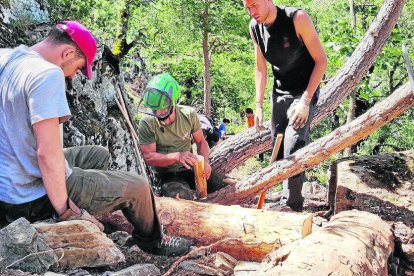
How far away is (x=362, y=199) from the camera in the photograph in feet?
16.2

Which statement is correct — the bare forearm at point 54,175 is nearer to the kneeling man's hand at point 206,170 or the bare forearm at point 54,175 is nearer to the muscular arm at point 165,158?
the muscular arm at point 165,158

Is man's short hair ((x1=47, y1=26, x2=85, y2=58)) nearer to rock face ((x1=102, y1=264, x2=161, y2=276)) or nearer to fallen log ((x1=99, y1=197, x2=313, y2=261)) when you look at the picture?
rock face ((x1=102, y1=264, x2=161, y2=276))

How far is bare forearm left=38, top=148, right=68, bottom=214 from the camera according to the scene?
289 cm

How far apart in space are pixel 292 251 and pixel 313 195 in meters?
4.24

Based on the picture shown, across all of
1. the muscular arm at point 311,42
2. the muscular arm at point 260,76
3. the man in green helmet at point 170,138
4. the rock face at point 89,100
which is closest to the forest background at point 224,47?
the rock face at point 89,100

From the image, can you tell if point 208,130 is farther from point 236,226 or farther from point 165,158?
point 236,226

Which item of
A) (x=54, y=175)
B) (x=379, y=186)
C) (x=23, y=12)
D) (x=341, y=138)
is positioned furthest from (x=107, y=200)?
(x=23, y=12)

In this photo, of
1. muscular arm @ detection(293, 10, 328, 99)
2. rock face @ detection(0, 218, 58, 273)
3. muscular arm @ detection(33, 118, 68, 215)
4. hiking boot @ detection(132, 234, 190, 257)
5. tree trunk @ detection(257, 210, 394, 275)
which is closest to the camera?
tree trunk @ detection(257, 210, 394, 275)

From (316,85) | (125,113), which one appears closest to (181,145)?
(125,113)

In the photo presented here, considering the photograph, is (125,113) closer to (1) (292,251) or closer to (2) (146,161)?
(2) (146,161)

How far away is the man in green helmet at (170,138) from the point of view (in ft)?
16.7

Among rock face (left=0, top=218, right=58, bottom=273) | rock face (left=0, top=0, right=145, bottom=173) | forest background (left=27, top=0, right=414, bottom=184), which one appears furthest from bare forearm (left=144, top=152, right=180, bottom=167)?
forest background (left=27, top=0, right=414, bottom=184)

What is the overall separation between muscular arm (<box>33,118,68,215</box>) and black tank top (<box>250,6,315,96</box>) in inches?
95.9

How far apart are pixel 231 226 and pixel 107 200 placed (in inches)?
Result: 42.5
